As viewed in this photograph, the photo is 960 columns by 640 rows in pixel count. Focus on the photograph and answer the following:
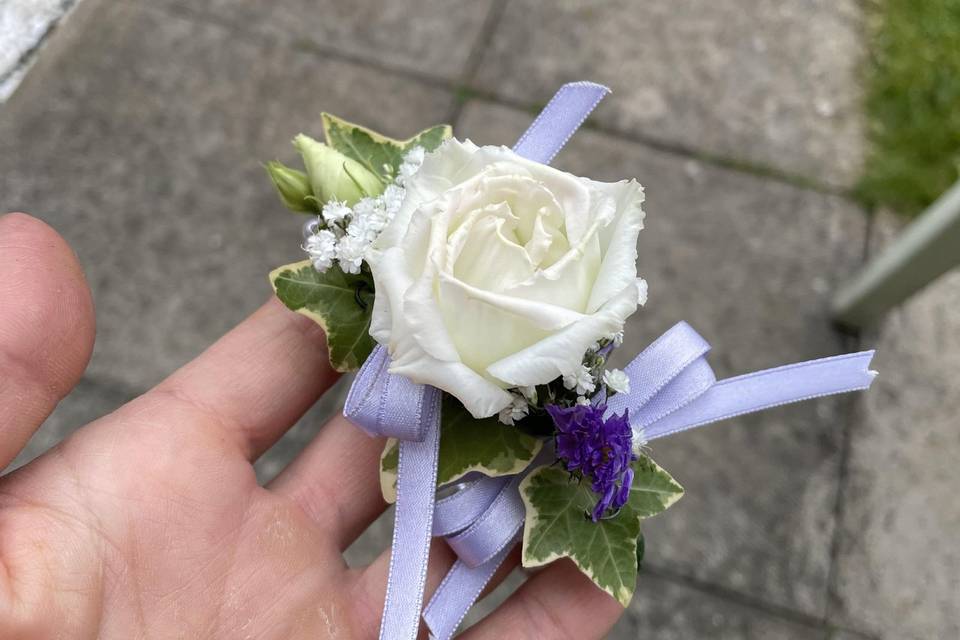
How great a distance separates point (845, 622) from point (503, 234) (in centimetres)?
162

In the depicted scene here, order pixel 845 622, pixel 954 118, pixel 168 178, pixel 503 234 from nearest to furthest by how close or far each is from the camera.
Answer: pixel 503 234 → pixel 845 622 → pixel 168 178 → pixel 954 118

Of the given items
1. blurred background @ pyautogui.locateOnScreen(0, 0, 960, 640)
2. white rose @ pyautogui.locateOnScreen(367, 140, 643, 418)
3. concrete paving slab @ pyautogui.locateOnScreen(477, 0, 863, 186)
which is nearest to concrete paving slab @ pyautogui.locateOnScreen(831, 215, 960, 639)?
blurred background @ pyautogui.locateOnScreen(0, 0, 960, 640)

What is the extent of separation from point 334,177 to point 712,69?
188 centimetres

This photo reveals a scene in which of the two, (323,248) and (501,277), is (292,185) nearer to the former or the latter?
(323,248)

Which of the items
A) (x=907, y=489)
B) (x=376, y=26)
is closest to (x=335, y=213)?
(x=376, y=26)

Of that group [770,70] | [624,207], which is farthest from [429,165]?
[770,70]

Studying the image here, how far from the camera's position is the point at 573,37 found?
2803mm

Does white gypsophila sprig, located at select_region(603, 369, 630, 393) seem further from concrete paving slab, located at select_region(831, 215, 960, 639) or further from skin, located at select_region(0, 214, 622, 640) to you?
concrete paving slab, located at select_region(831, 215, 960, 639)

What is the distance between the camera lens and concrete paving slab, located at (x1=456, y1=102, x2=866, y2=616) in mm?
2176

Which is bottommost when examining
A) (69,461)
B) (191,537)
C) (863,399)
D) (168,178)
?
(863,399)

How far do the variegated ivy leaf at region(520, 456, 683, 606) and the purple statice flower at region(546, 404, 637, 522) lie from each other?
87 mm

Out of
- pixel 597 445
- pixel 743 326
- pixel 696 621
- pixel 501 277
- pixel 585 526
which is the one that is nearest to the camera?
pixel 501 277

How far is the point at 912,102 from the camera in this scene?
2.73 meters

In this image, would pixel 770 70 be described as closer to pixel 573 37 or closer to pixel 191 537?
pixel 573 37
